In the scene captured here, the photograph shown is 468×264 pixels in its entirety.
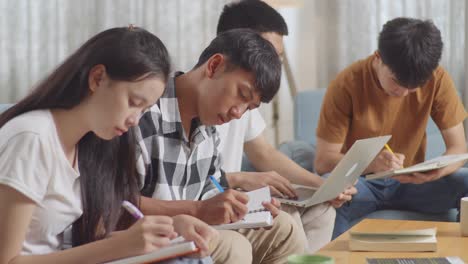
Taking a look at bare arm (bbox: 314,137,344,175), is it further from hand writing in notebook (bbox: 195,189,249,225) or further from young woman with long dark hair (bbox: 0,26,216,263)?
young woman with long dark hair (bbox: 0,26,216,263)

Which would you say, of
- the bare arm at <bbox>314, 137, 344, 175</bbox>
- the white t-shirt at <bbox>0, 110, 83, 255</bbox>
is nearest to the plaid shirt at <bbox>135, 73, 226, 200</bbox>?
the white t-shirt at <bbox>0, 110, 83, 255</bbox>

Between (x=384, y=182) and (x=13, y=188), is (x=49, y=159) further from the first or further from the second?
(x=384, y=182)

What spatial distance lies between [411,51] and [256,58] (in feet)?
3.01

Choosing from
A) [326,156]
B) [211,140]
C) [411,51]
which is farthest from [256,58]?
[326,156]

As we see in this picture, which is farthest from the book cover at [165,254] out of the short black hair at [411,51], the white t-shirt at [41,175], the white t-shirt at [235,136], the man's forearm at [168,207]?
the short black hair at [411,51]

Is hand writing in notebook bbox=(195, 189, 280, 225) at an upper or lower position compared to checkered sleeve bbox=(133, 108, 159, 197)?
lower

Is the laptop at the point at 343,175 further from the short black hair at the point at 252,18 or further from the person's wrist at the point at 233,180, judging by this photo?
the short black hair at the point at 252,18

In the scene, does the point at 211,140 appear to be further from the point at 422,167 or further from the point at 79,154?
the point at 422,167

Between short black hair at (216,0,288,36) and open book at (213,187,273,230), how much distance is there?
0.76m

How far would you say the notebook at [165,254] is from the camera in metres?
1.44

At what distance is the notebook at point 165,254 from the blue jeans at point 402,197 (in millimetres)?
1469

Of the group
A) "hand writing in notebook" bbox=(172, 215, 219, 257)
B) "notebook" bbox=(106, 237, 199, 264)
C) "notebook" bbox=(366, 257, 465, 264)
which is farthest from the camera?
"notebook" bbox=(366, 257, 465, 264)

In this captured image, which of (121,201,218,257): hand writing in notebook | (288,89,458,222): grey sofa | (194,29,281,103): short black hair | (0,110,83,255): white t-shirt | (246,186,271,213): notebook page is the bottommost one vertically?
(288,89,458,222): grey sofa

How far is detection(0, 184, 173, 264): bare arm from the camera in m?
1.47
